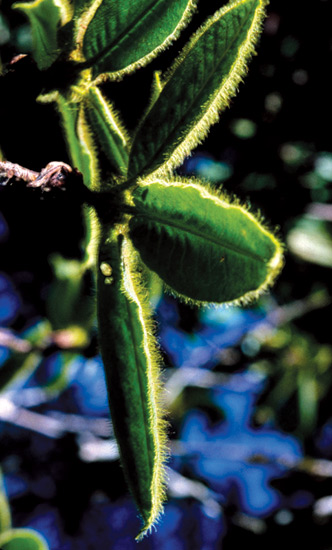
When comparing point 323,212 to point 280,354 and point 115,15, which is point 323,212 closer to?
point 280,354

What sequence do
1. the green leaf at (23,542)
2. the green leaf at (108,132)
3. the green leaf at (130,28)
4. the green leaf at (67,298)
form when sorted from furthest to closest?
the green leaf at (67,298) → the green leaf at (23,542) → the green leaf at (108,132) → the green leaf at (130,28)

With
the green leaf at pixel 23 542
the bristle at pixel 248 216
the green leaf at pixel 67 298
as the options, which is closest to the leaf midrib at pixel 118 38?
the bristle at pixel 248 216

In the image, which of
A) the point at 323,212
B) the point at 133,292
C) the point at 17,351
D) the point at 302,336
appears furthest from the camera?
the point at 302,336

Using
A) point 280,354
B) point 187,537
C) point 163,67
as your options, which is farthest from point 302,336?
point 187,537

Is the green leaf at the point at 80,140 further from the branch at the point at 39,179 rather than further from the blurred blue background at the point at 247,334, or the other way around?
the blurred blue background at the point at 247,334

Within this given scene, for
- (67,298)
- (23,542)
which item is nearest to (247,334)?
(67,298)

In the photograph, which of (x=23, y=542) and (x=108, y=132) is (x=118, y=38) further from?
(x=23, y=542)

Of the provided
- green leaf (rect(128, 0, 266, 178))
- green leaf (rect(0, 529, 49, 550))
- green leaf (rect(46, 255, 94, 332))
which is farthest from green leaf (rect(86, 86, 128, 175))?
green leaf (rect(46, 255, 94, 332))
